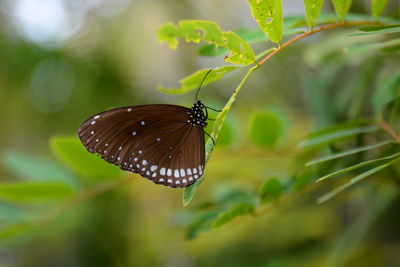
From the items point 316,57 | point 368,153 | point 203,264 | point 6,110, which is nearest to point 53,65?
point 6,110

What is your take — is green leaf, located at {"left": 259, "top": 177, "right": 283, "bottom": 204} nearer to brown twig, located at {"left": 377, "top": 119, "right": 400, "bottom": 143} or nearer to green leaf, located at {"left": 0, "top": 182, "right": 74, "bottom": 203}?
brown twig, located at {"left": 377, "top": 119, "right": 400, "bottom": 143}

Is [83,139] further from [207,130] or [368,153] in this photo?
[368,153]

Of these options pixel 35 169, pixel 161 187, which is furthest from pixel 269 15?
pixel 161 187

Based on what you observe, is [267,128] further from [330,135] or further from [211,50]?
[211,50]

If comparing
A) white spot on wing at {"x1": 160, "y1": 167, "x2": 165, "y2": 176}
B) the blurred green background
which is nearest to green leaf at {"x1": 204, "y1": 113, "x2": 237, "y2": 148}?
the blurred green background

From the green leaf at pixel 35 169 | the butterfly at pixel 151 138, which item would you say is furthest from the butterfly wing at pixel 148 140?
the green leaf at pixel 35 169
